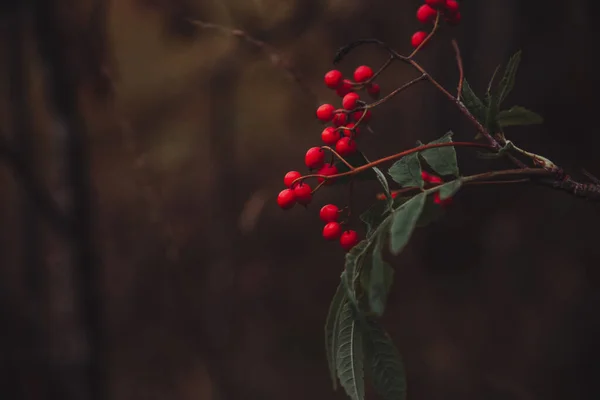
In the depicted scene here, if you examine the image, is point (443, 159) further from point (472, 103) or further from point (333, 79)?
point (333, 79)

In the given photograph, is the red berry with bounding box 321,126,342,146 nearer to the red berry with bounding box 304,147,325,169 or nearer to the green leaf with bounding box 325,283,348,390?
the red berry with bounding box 304,147,325,169

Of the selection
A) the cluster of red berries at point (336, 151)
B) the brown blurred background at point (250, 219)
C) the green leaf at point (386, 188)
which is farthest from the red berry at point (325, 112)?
the brown blurred background at point (250, 219)

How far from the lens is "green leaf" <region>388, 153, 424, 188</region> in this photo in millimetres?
454

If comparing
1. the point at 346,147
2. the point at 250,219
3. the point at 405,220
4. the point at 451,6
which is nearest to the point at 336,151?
the point at 346,147

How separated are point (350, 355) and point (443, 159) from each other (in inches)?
6.7

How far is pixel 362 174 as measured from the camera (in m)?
0.48

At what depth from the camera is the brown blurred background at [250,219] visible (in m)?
1.30

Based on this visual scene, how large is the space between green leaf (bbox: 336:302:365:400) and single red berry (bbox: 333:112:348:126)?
0.55ft

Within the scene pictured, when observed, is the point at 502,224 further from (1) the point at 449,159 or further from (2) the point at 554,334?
(1) the point at 449,159

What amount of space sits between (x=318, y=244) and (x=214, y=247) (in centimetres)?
51

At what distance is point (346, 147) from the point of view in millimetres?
488

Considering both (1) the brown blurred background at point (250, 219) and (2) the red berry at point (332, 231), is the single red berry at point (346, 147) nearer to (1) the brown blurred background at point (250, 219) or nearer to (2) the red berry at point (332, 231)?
(2) the red berry at point (332, 231)

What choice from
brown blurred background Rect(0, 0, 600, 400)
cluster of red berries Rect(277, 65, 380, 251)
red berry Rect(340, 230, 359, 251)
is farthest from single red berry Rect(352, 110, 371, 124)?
brown blurred background Rect(0, 0, 600, 400)

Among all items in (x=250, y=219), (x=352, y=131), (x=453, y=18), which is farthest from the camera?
(x=250, y=219)
